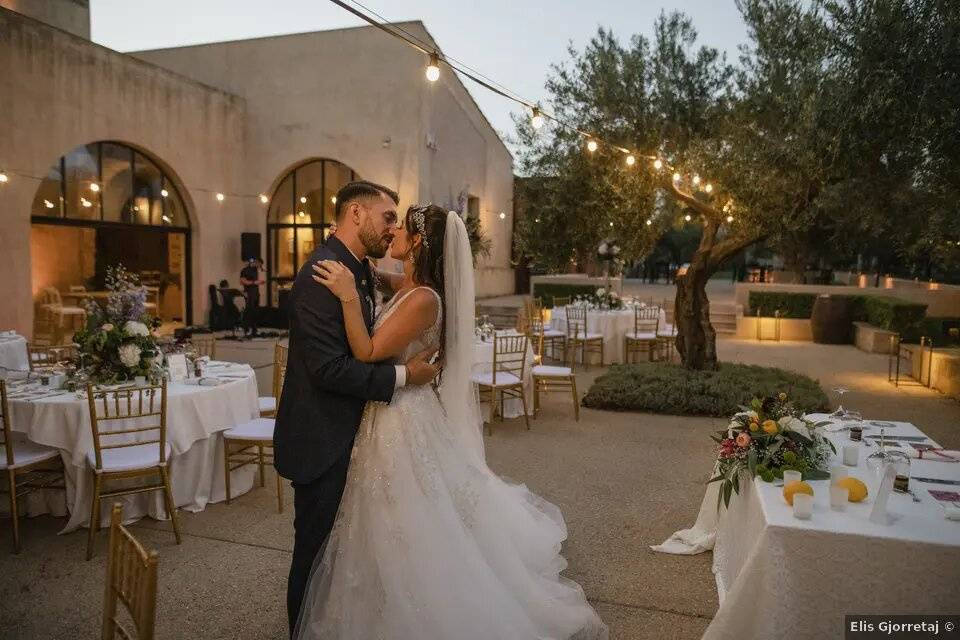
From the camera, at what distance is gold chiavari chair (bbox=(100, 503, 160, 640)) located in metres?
1.62

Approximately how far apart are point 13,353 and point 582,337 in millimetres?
7359

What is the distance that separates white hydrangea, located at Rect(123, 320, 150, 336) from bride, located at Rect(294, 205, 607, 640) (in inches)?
95.1

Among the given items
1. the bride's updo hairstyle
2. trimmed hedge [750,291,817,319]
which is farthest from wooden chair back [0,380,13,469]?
trimmed hedge [750,291,817,319]

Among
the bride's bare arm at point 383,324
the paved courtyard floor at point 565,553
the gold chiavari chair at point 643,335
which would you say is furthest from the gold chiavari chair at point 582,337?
the bride's bare arm at point 383,324

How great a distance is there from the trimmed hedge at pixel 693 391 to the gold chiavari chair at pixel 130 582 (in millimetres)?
6219

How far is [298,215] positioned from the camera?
14938 millimetres

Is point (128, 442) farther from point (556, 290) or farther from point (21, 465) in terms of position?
point (556, 290)

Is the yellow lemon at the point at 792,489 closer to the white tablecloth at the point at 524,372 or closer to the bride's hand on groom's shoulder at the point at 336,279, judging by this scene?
the bride's hand on groom's shoulder at the point at 336,279

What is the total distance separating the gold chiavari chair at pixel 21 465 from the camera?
3.80 metres

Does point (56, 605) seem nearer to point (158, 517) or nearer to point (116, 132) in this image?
point (158, 517)

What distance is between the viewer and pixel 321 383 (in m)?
2.30

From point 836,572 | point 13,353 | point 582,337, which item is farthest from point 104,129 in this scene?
point 836,572

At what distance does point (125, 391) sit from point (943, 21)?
6.81m

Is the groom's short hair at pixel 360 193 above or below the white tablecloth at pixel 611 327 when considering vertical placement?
above
